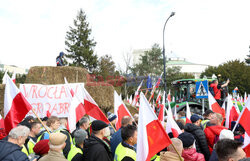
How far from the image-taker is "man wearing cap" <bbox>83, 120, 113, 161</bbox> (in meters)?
3.32

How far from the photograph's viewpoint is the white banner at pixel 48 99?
9766 mm

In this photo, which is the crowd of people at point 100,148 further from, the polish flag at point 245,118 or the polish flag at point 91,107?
the polish flag at point 91,107

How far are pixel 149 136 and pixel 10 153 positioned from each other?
1779 mm

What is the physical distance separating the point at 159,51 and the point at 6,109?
42.4 metres

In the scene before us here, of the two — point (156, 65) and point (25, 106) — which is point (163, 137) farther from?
point (156, 65)

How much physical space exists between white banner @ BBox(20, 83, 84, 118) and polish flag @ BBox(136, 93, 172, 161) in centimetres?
662

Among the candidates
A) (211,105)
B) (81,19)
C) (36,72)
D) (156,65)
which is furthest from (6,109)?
(156,65)

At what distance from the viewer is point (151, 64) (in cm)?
4469

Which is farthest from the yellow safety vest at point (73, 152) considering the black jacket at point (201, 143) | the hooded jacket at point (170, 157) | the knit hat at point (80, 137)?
the black jacket at point (201, 143)

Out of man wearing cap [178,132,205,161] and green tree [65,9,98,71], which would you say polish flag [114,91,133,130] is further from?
green tree [65,9,98,71]

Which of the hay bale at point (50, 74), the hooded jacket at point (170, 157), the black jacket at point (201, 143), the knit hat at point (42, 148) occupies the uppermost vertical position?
the hay bale at point (50, 74)

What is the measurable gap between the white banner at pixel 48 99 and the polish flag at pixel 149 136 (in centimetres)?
662

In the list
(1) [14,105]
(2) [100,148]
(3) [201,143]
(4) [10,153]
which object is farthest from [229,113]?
(4) [10,153]

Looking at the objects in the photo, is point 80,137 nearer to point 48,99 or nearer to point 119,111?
point 119,111
